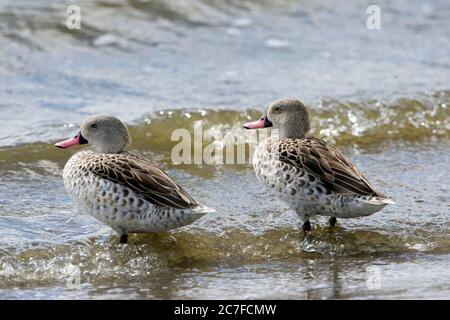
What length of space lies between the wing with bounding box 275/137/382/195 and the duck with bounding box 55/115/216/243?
86 cm

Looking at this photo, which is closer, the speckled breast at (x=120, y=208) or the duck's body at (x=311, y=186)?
the speckled breast at (x=120, y=208)

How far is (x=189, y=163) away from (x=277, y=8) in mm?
7190

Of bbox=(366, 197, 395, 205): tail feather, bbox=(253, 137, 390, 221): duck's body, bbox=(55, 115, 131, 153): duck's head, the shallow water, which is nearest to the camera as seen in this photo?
the shallow water

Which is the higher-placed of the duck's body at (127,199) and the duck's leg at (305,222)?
the duck's body at (127,199)

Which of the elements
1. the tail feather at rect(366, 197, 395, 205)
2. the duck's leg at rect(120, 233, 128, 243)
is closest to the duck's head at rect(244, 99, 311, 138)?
the tail feather at rect(366, 197, 395, 205)

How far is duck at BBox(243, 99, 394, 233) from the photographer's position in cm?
791

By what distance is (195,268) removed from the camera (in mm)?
7734

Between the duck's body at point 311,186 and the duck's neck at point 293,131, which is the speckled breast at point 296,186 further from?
the duck's neck at point 293,131

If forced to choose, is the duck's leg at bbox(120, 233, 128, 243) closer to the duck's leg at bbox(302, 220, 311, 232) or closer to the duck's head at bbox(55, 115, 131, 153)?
the duck's head at bbox(55, 115, 131, 153)

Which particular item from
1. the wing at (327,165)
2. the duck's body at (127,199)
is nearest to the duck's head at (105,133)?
A: the duck's body at (127,199)

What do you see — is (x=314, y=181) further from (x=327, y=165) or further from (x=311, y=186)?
(x=327, y=165)

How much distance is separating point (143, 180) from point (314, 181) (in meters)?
1.33

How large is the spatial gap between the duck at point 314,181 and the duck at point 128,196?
729 mm

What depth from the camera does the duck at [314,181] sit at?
791 centimetres
